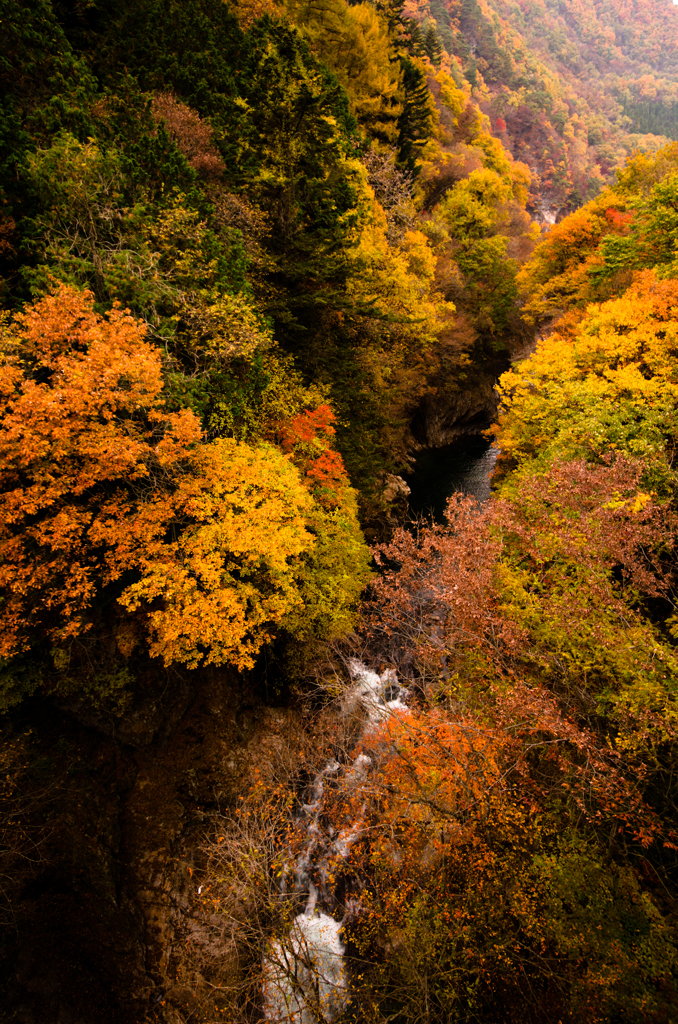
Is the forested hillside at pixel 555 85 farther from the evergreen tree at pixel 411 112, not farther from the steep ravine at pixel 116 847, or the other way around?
the steep ravine at pixel 116 847

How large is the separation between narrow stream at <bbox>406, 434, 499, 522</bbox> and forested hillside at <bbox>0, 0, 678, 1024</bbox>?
887 centimetres

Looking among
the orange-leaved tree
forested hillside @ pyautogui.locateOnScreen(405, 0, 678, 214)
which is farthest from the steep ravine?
forested hillside @ pyautogui.locateOnScreen(405, 0, 678, 214)

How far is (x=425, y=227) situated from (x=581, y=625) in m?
28.8

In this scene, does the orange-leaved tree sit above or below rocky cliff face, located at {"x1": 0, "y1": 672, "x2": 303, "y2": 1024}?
above

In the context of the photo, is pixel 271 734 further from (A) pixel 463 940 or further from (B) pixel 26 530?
(B) pixel 26 530

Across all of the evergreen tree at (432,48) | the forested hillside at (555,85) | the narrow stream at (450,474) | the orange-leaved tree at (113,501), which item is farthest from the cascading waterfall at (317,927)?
the evergreen tree at (432,48)

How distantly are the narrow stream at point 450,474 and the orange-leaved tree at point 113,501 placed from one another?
50.4ft

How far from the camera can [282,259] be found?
15664mm

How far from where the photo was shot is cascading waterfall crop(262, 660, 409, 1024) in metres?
8.20

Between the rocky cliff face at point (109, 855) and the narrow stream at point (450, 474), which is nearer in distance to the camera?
the rocky cliff face at point (109, 855)

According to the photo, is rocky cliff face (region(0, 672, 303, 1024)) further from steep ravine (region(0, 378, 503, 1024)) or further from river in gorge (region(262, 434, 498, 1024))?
river in gorge (region(262, 434, 498, 1024))

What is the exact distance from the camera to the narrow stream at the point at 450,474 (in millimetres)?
25500

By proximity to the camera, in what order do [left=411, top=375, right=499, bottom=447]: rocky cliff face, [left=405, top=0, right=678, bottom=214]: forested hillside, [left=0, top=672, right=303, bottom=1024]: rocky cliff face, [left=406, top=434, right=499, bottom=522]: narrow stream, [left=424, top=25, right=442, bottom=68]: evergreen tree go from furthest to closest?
[left=405, top=0, right=678, bottom=214]: forested hillside
[left=424, top=25, right=442, bottom=68]: evergreen tree
[left=411, top=375, right=499, bottom=447]: rocky cliff face
[left=406, top=434, right=499, bottom=522]: narrow stream
[left=0, top=672, right=303, bottom=1024]: rocky cliff face

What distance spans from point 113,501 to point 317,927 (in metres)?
11.2
